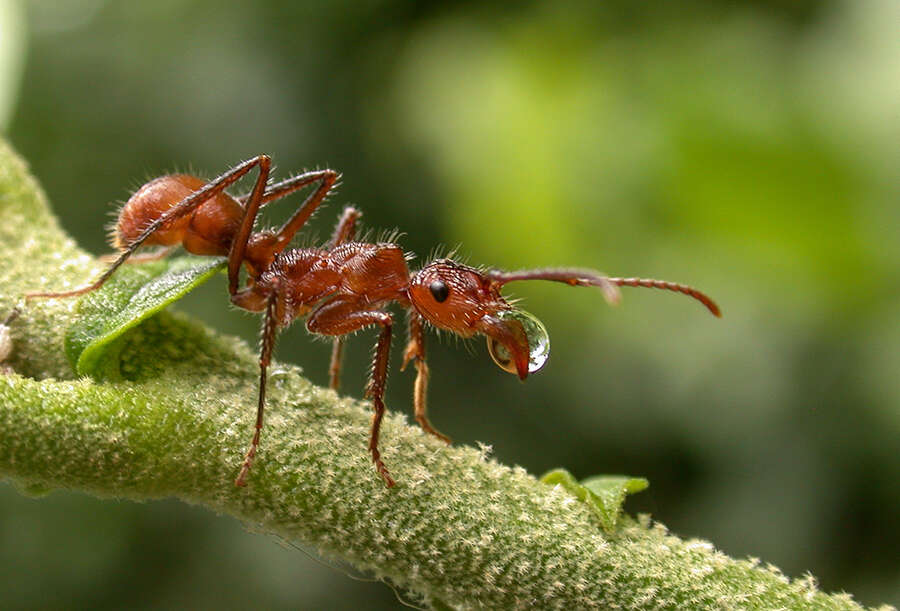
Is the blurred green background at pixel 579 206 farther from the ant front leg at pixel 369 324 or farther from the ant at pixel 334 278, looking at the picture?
the ant front leg at pixel 369 324

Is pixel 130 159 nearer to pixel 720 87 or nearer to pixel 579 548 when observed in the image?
pixel 720 87

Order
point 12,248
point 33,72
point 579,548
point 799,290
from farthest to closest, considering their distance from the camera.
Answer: point 33,72 < point 799,290 < point 12,248 < point 579,548

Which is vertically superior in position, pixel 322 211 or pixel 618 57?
pixel 618 57

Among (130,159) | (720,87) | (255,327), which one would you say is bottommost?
(255,327)

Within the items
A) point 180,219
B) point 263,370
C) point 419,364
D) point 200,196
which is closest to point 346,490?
point 263,370

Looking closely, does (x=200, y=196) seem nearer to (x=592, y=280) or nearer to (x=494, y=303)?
(x=494, y=303)

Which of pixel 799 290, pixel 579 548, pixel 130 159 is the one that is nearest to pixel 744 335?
pixel 799 290

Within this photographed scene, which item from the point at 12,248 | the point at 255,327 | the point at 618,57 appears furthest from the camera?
the point at 255,327

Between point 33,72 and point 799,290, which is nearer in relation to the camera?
point 799,290
